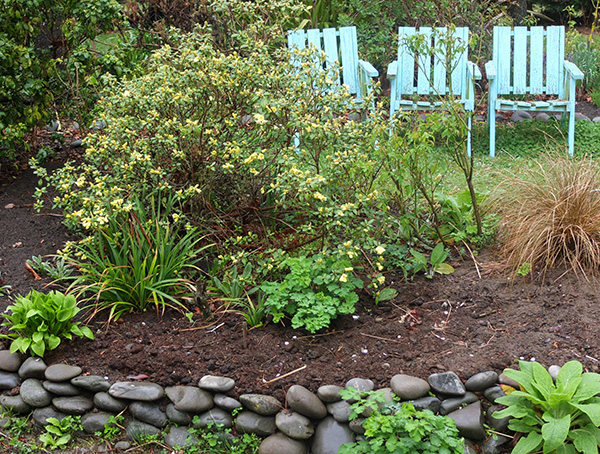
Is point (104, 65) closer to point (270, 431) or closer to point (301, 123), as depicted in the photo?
point (301, 123)

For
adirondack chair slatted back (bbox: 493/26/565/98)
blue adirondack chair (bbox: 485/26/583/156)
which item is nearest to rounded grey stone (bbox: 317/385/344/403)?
blue adirondack chair (bbox: 485/26/583/156)

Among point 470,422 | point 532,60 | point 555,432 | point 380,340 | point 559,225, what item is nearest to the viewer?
point 555,432

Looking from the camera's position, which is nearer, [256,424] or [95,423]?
[256,424]

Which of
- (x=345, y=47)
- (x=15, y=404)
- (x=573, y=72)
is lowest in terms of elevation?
(x=15, y=404)

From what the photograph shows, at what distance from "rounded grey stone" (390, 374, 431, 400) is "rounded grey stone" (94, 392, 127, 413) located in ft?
4.15

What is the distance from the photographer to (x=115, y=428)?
2.98 meters

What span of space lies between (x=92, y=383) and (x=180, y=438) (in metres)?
0.49

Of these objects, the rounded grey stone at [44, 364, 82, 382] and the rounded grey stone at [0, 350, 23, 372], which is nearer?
the rounded grey stone at [44, 364, 82, 382]

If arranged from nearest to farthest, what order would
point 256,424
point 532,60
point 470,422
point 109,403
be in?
1. point 470,422
2. point 256,424
3. point 109,403
4. point 532,60

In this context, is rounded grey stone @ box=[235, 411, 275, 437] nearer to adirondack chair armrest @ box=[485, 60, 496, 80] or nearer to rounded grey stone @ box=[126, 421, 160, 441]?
rounded grey stone @ box=[126, 421, 160, 441]

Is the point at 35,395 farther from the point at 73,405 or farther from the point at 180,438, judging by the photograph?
the point at 180,438

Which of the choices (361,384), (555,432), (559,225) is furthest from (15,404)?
(559,225)

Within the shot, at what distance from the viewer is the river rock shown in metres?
2.89

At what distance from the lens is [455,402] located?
2.83 m
